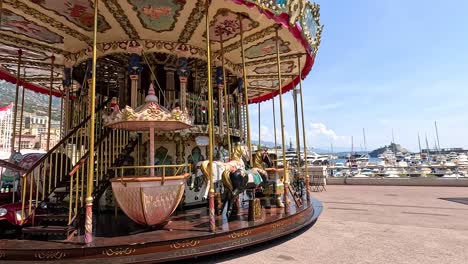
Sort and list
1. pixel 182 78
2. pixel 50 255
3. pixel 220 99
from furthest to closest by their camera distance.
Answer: pixel 220 99, pixel 182 78, pixel 50 255

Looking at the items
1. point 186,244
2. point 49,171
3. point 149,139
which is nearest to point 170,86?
point 149,139

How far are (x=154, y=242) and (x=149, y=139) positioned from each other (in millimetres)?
4086

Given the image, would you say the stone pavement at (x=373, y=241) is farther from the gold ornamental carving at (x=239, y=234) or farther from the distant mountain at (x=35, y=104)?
the distant mountain at (x=35, y=104)

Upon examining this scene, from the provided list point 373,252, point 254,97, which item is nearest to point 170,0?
point 373,252

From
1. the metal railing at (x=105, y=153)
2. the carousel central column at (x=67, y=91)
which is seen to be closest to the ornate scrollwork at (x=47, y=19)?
the carousel central column at (x=67, y=91)

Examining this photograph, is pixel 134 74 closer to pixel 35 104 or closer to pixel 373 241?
pixel 373 241

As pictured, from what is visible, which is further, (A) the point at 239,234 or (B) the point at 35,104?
(B) the point at 35,104

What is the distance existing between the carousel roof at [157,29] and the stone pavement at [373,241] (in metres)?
5.42

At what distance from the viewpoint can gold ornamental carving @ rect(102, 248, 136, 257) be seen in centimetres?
485

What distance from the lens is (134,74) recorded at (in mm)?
9281

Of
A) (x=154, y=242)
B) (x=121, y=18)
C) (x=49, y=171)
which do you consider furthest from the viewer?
(x=121, y=18)

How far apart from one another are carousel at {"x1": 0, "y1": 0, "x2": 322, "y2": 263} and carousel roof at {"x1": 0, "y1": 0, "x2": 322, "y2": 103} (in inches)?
1.8

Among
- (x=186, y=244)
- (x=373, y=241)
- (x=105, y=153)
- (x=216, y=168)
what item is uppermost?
(x=105, y=153)

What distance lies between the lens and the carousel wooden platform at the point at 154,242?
189 inches
